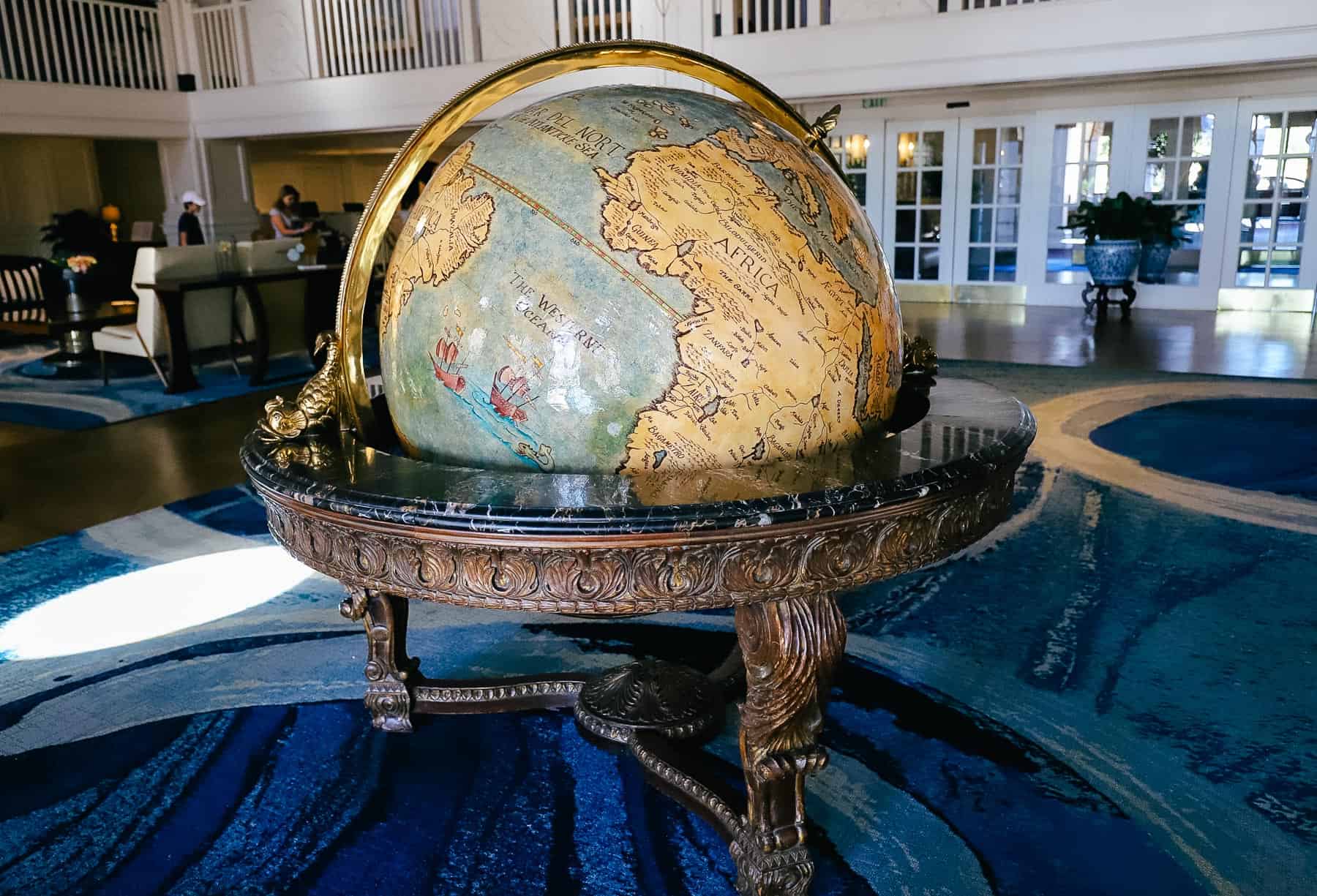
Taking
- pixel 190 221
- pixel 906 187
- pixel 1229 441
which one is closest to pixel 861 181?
pixel 906 187

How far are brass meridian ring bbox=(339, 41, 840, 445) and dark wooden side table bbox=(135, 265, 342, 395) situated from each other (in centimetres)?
677

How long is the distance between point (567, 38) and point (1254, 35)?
6683 mm

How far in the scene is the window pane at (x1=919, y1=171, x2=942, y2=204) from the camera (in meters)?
13.1

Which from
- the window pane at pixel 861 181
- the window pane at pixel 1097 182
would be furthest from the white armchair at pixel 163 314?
the window pane at pixel 1097 182

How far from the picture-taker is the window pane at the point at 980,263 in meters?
13.1

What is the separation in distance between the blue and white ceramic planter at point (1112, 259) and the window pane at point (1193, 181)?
51.6 inches

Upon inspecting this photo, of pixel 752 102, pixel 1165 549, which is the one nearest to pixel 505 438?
pixel 752 102

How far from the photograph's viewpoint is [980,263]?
43.3 feet

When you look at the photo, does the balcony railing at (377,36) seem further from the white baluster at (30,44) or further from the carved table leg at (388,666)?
the carved table leg at (388,666)

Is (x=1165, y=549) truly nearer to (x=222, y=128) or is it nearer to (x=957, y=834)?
(x=957, y=834)

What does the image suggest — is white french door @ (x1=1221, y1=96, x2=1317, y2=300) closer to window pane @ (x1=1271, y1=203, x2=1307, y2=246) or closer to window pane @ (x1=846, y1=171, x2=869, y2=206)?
window pane @ (x1=1271, y1=203, x2=1307, y2=246)

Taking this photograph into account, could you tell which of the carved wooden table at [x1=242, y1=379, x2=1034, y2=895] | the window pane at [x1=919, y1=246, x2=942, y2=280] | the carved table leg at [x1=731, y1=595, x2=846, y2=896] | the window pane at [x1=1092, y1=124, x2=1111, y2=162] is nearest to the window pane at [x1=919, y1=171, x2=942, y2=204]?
the window pane at [x1=919, y1=246, x2=942, y2=280]

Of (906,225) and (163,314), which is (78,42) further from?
(906,225)

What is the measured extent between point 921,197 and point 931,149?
63 centimetres
